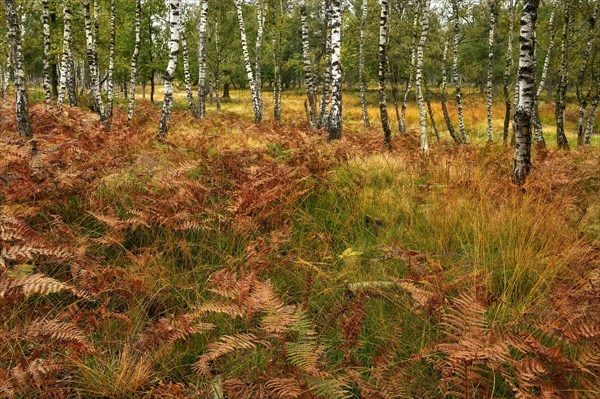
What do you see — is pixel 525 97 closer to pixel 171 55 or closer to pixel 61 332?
pixel 61 332

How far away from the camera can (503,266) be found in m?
3.12

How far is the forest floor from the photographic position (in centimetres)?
216

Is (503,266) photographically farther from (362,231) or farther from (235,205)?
(235,205)

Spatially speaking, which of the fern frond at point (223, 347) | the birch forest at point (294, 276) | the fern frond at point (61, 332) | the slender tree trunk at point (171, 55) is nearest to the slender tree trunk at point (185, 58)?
the slender tree trunk at point (171, 55)

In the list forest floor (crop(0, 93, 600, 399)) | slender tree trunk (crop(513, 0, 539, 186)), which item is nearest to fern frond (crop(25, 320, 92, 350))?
forest floor (crop(0, 93, 600, 399))

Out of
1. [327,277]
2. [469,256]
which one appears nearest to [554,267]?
[469,256]

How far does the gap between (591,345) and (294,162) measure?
4306 mm

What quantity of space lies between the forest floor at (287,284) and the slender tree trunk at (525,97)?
357mm

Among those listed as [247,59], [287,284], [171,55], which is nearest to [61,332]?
[287,284]

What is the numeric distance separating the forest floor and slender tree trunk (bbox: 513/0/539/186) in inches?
14.1

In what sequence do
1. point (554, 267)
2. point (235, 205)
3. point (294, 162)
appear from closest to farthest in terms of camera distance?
1. point (554, 267)
2. point (235, 205)
3. point (294, 162)

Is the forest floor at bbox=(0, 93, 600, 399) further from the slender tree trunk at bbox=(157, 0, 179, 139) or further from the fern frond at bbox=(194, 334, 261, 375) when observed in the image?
the slender tree trunk at bbox=(157, 0, 179, 139)

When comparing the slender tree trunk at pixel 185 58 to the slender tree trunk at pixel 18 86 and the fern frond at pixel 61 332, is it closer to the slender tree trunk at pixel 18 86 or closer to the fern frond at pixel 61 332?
the slender tree trunk at pixel 18 86

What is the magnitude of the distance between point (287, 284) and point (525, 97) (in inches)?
180
